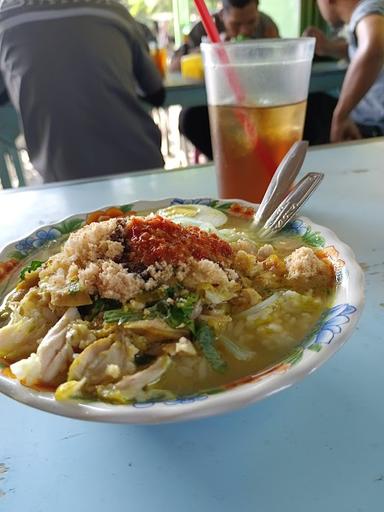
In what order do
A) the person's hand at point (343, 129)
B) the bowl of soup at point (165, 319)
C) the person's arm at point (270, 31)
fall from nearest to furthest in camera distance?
1. the bowl of soup at point (165, 319)
2. the person's hand at point (343, 129)
3. the person's arm at point (270, 31)

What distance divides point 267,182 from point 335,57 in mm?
2344

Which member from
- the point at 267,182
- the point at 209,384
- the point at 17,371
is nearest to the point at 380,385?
the point at 209,384

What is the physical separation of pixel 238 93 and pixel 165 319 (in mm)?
510

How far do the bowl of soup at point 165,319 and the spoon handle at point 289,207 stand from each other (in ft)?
0.24

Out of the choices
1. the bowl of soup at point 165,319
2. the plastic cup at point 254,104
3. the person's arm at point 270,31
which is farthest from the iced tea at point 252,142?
the person's arm at point 270,31

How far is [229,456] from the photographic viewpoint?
17.1 inches

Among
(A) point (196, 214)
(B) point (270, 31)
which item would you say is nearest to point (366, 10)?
(B) point (270, 31)

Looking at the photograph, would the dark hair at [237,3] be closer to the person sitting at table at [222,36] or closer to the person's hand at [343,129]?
the person sitting at table at [222,36]

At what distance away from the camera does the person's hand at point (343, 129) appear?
2.30 meters

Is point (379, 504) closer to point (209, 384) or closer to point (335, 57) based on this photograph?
point (209, 384)

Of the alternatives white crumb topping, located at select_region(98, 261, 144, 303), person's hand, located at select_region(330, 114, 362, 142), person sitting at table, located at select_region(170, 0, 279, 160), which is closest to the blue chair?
person sitting at table, located at select_region(170, 0, 279, 160)

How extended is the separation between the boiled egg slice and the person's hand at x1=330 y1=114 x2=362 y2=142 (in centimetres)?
177

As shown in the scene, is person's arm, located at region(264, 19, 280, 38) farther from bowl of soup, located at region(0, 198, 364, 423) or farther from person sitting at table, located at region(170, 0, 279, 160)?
bowl of soup, located at region(0, 198, 364, 423)

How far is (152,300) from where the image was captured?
481 millimetres
